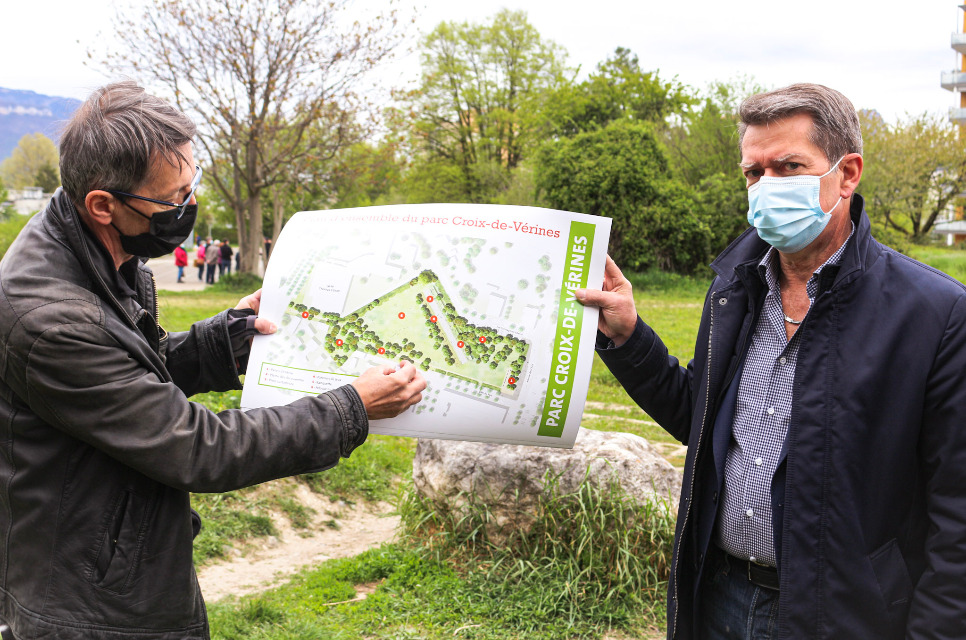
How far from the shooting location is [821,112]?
208cm

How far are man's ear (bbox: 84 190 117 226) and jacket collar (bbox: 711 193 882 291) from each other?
1.70 meters

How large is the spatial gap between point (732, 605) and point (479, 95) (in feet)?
126

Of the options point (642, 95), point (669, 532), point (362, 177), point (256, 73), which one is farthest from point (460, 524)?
point (642, 95)

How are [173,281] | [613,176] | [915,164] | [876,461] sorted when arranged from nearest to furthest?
1. [876,461]
2. [613,176]
3. [173,281]
4. [915,164]

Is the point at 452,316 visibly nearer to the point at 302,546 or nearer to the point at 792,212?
the point at 792,212

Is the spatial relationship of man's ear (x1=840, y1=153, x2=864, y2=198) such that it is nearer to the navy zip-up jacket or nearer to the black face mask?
the navy zip-up jacket

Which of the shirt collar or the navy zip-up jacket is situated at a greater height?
the shirt collar

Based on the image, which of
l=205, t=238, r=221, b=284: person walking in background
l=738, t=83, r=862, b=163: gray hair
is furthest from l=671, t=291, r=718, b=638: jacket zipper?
l=205, t=238, r=221, b=284: person walking in background

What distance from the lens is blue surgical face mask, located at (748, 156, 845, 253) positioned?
2.10 meters

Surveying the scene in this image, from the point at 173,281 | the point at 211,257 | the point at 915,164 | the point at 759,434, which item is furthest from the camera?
the point at 915,164

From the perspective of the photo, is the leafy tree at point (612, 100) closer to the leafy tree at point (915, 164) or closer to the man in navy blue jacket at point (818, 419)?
the leafy tree at point (915, 164)

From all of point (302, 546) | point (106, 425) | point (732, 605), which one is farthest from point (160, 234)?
point (302, 546)

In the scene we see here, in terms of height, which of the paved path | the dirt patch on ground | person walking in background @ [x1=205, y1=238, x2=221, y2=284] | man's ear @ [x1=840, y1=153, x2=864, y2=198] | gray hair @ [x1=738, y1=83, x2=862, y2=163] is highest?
gray hair @ [x1=738, y1=83, x2=862, y2=163]

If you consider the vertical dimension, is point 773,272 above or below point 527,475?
above
